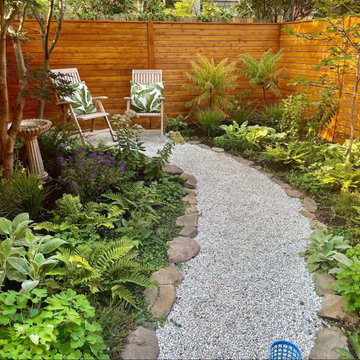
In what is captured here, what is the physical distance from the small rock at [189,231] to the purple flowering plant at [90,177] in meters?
0.79

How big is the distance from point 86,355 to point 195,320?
735 millimetres

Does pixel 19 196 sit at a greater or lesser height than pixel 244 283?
greater

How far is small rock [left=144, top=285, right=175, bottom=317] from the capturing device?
226cm

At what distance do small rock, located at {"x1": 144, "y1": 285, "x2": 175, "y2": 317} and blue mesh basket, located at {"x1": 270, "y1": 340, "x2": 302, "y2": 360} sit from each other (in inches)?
26.5

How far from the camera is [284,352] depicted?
6.22ft

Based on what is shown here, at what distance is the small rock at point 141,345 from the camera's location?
190 cm

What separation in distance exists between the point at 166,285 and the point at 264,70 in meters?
4.82

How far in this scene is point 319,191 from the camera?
403 centimetres

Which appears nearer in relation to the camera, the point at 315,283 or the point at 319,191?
the point at 315,283

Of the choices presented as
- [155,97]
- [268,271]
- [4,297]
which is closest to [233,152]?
[155,97]

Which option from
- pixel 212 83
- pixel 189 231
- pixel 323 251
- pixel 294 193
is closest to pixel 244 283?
pixel 323 251

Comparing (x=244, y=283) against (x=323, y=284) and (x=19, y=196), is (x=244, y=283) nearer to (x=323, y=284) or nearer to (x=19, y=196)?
(x=323, y=284)

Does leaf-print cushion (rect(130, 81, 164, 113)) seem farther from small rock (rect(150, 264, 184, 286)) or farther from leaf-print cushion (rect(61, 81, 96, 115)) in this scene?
small rock (rect(150, 264, 184, 286))

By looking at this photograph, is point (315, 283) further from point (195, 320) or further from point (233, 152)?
point (233, 152)
